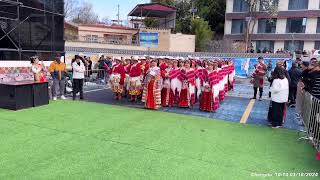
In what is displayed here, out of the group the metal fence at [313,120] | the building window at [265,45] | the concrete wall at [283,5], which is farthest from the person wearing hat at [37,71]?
the concrete wall at [283,5]

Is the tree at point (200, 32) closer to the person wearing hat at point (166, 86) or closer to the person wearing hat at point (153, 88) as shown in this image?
the person wearing hat at point (166, 86)

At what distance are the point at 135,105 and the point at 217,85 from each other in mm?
2824

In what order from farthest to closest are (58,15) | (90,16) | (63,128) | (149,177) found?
(90,16) < (58,15) < (63,128) < (149,177)

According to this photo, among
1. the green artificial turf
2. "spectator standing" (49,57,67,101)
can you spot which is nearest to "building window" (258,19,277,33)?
"spectator standing" (49,57,67,101)

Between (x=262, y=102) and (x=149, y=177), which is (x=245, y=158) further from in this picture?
(x=262, y=102)

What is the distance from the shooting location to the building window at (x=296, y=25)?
3926 centimetres

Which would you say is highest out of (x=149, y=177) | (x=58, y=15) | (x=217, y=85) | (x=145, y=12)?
(x=145, y=12)

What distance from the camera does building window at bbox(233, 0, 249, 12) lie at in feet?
139

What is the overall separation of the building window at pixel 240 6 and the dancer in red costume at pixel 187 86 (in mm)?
35761

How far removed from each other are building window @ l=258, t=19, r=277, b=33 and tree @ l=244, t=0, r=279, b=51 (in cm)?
73

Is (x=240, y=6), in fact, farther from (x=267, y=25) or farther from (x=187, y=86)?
(x=187, y=86)

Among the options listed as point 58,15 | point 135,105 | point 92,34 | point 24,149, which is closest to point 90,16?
point 92,34

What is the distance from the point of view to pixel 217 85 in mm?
9727

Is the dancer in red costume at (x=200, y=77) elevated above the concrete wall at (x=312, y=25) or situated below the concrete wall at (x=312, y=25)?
below
